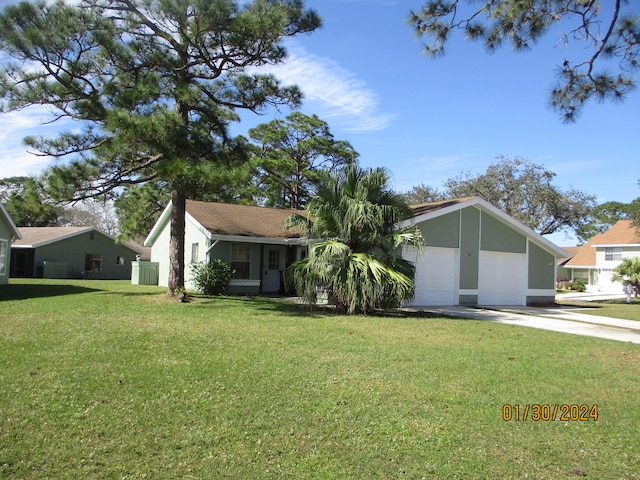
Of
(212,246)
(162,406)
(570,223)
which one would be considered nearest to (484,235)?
(212,246)

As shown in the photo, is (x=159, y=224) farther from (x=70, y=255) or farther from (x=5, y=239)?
(x=70, y=255)

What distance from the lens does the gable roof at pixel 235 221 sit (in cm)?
1912

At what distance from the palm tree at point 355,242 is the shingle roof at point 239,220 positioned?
558 cm

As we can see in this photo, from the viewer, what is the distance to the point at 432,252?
1795cm

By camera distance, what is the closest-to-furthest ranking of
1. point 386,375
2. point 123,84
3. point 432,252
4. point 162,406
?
point 162,406 → point 386,375 → point 123,84 → point 432,252

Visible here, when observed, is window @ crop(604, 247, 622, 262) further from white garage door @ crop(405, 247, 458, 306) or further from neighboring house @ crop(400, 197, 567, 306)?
white garage door @ crop(405, 247, 458, 306)

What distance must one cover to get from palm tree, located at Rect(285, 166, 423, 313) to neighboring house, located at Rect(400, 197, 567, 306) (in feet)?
8.98

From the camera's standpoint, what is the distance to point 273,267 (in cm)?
2102

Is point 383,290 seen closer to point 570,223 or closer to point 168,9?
point 168,9

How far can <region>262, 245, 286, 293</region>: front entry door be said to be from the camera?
815 inches

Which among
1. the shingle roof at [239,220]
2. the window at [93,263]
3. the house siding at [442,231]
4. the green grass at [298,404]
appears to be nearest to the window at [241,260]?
the shingle roof at [239,220]

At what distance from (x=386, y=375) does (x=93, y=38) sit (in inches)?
465

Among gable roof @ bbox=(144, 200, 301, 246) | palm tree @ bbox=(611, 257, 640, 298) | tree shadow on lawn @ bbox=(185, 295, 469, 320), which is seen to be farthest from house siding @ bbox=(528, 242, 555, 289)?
gable roof @ bbox=(144, 200, 301, 246)
